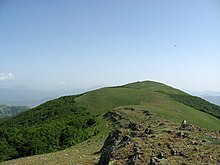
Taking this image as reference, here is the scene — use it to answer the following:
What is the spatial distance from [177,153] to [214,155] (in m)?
2.18

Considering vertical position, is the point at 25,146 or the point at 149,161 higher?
the point at 149,161

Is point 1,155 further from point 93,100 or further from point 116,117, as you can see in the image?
point 93,100

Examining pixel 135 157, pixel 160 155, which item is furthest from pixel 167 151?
pixel 135 157

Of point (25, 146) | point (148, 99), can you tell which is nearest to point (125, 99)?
point (148, 99)

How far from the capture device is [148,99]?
4584 inches

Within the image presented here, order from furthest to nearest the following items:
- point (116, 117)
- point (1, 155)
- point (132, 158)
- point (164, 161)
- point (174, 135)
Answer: point (116, 117) → point (1, 155) → point (174, 135) → point (132, 158) → point (164, 161)

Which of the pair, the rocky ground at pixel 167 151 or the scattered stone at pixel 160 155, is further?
the scattered stone at pixel 160 155

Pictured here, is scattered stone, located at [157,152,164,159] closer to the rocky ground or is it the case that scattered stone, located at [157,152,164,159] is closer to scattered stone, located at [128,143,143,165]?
the rocky ground

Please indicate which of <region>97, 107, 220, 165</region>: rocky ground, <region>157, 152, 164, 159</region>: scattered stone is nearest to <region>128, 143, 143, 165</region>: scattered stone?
<region>97, 107, 220, 165</region>: rocky ground

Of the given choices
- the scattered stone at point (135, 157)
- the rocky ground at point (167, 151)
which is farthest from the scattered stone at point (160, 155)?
the scattered stone at point (135, 157)

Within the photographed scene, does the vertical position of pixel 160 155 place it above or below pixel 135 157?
above

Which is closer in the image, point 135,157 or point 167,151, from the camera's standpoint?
point 135,157

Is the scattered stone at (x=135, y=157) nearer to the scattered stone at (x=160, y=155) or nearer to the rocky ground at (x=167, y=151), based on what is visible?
the rocky ground at (x=167, y=151)

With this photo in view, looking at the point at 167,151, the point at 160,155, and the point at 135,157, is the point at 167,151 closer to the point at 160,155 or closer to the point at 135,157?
the point at 160,155
